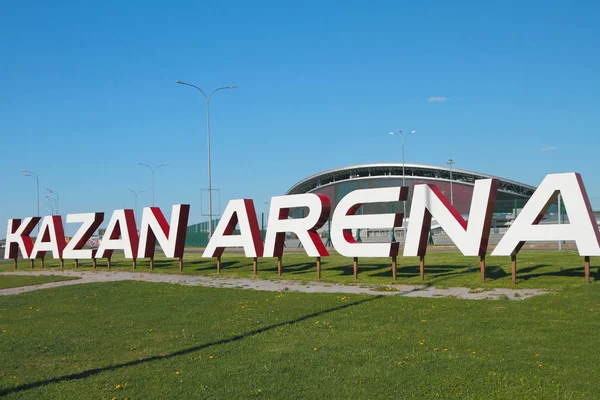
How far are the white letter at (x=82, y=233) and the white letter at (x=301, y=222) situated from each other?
11565 millimetres

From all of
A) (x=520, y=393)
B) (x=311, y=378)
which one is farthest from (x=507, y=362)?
(x=311, y=378)

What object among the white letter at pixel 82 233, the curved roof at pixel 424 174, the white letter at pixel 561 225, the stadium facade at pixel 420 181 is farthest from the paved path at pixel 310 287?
the curved roof at pixel 424 174

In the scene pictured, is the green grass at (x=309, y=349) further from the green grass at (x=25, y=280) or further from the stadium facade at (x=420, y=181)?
the stadium facade at (x=420, y=181)

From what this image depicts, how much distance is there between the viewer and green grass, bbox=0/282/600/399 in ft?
24.9

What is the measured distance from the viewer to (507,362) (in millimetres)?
8492

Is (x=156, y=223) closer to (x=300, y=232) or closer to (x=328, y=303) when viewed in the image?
(x=300, y=232)

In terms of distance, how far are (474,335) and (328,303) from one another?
17.8 feet

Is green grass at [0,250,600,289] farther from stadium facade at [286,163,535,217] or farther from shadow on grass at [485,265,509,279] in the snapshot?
stadium facade at [286,163,535,217]

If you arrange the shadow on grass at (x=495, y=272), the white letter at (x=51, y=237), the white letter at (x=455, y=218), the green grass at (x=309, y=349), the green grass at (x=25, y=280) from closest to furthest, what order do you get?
the green grass at (x=309, y=349)
the white letter at (x=455, y=218)
the shadow on grass at (x=495, y=272)
the green grass at (x=25, y=280)
the white letter at (x=51, y=237)

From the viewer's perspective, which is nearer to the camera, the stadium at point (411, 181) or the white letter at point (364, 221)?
the white letter at point (364, 221)

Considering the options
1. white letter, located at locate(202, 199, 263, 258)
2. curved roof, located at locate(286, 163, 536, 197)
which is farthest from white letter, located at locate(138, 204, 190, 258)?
curved roof, located at locate(286, 163, 536, 197)

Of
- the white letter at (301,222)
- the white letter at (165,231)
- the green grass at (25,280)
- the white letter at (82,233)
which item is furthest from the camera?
the white letter at (82,233)

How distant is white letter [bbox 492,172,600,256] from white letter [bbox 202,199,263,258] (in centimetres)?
1015

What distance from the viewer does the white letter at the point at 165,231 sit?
2758cm
